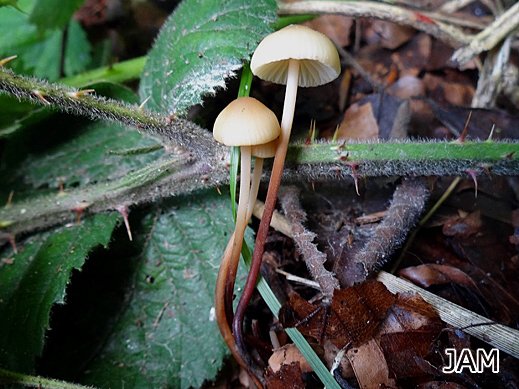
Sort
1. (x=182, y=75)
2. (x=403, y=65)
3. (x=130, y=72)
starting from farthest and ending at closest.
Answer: (x=403, y=65) → (x=130, y=72) → (x=182, y=75)

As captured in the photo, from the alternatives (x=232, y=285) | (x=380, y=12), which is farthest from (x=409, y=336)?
(x=380, y=12)

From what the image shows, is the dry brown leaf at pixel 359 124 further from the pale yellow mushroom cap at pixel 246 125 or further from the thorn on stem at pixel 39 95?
the thorn on stem at pixel 39 95

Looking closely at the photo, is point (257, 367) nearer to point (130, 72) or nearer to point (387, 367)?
point (387, 367)

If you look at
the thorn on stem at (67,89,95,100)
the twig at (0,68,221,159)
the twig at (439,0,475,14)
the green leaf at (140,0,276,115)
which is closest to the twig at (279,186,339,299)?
the twig at (0,68,221,159)

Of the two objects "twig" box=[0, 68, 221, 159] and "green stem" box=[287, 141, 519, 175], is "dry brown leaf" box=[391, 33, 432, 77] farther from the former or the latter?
"twig" box=[0, 68, 221, 159]

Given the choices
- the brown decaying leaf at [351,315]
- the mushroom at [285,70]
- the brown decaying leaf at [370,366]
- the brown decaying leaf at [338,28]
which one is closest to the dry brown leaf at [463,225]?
the brown decaying leaf at [351,315]

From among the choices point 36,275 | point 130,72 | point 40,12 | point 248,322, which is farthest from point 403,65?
point 36,275
